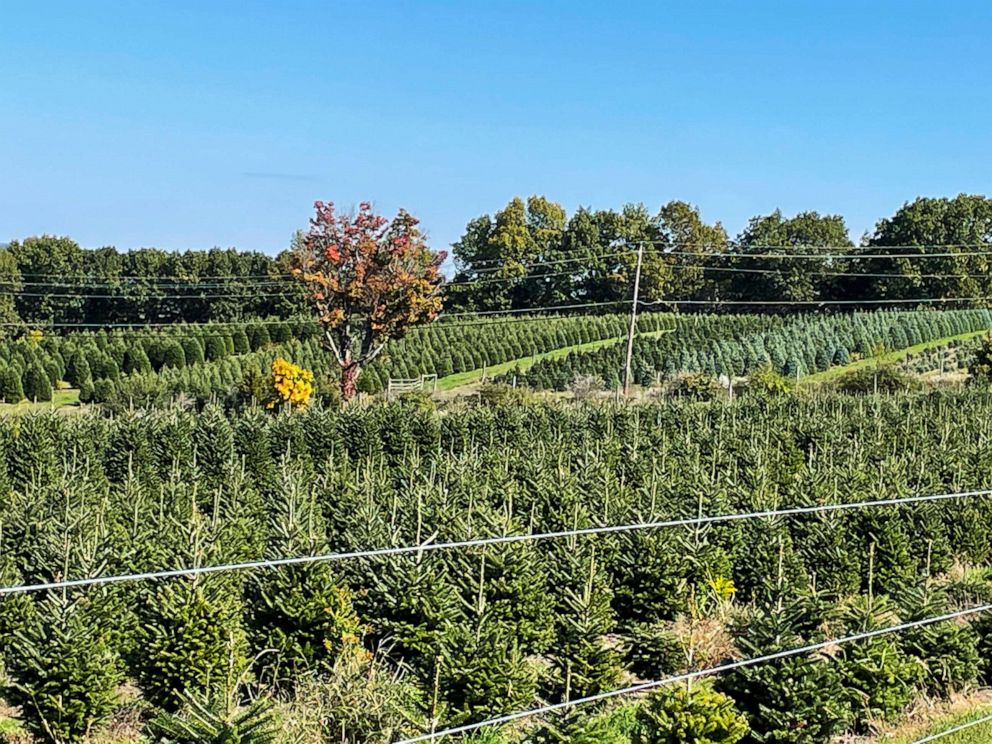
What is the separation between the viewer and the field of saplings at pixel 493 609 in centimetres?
671

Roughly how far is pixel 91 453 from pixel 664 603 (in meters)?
12.0

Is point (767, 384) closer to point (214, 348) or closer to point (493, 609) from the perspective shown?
point (214, 348)

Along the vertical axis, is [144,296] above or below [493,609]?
above

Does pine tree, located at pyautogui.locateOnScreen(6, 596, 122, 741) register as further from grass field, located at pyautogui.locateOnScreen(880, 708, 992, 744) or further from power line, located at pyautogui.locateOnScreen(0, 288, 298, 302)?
power line, located at pyautogui.locateOnScreen(0, 288, 298, 302)

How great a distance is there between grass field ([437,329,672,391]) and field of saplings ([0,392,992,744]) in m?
27.8

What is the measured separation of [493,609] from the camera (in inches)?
356

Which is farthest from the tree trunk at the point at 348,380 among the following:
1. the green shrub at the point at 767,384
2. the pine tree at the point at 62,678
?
the pine tree at the point at 62,678

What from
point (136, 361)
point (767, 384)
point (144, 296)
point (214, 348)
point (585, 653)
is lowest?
point (585, 653)

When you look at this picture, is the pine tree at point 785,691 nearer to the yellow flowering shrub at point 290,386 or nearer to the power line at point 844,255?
the yellow flowering shrub at point 290,386

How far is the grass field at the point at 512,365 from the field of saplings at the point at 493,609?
27759 millimetres

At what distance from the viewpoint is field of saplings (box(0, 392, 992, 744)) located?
22.0 ft

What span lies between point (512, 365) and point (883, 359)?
17947mm

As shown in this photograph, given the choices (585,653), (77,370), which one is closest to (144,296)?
(77,370)

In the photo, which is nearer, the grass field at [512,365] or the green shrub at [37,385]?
the green shrub at [37,385]
